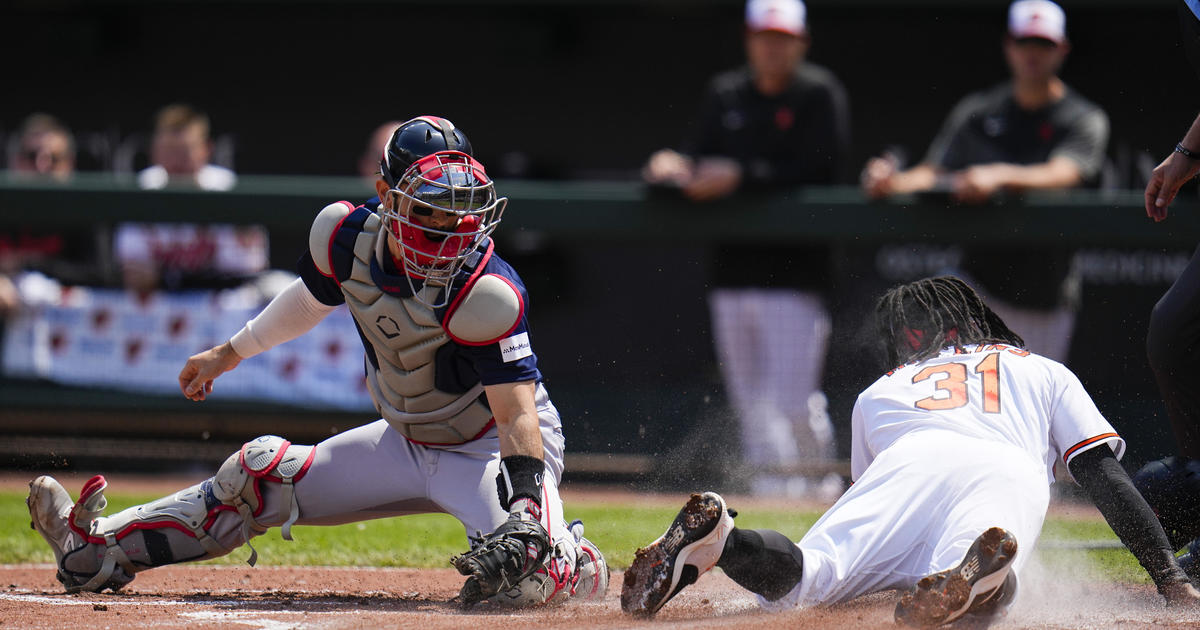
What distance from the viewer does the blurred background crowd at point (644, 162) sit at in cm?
617

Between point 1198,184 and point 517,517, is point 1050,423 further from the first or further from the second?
point 1198,184

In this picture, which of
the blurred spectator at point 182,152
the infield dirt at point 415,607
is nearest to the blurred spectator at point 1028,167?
the infield dirt at point 415,607

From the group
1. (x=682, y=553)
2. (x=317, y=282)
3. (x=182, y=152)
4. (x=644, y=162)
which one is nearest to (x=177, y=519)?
(x=317, y=282)

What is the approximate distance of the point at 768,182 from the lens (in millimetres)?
6371

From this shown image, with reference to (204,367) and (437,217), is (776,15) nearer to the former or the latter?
(437,217)

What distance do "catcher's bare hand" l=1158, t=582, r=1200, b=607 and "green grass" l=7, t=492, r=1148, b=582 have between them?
69cm

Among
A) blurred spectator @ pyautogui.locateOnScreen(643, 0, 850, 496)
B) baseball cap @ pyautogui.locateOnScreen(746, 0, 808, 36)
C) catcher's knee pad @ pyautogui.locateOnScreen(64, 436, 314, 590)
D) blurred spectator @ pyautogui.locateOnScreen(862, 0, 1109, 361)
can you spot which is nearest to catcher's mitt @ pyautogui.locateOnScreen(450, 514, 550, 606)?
catcher's knee pad @ pyautogui.locateOnScreen(64, 436, 314, 590)

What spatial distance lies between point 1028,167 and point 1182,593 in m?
3.33

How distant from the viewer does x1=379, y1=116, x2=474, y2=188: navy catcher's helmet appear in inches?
142

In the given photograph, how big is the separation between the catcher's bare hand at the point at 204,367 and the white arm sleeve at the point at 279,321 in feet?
0.11

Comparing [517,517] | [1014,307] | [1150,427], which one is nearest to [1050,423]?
[517,517]

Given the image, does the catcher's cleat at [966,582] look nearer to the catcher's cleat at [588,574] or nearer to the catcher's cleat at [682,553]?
the catcher's cleat at [682,553]

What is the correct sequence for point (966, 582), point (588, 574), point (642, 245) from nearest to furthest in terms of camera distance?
point (966, 582), point (588, 574), point (642, 245)

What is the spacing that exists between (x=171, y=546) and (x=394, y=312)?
95cm
